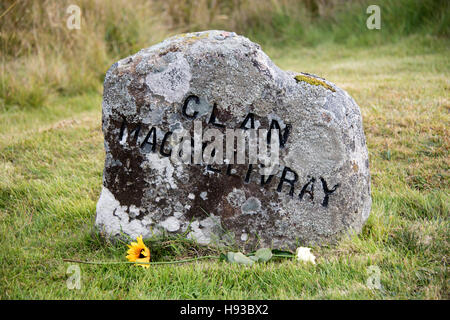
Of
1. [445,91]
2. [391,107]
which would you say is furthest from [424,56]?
[391,107]

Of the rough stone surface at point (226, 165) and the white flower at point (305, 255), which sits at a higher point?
the rough stone surface at point (226, 165)

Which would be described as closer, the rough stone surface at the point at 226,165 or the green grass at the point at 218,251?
the green grass at the point at 218,251

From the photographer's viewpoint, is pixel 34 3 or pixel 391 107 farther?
pixel 34 3

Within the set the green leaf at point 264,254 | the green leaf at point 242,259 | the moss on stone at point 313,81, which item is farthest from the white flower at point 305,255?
the moss on stone at point 313,81

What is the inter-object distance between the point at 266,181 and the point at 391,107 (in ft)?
9.08

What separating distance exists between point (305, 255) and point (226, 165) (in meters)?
0.73

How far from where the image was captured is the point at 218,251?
269 cm

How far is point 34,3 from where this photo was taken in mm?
6789

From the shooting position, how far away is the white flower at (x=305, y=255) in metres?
2.52

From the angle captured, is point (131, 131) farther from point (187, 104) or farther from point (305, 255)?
point (305, 255)

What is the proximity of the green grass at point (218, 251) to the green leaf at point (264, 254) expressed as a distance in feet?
0.16

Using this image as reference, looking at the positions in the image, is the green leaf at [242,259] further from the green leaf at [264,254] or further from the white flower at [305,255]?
the white flower at [305,255]
